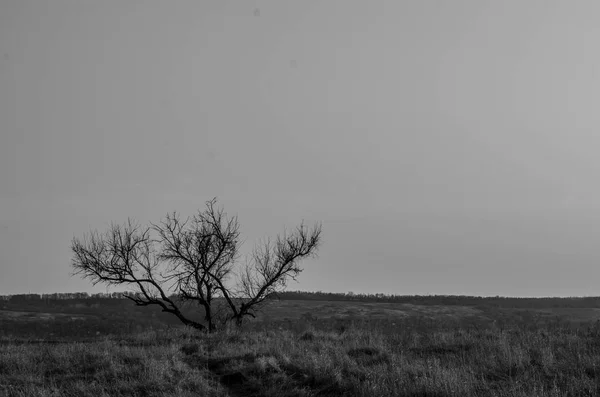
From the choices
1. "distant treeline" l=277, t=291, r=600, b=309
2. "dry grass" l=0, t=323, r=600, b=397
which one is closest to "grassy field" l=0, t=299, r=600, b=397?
"dry grass" l=0, t=323, r=600, b=397

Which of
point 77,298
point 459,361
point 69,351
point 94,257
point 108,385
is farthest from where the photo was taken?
point 77,298

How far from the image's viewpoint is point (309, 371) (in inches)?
424

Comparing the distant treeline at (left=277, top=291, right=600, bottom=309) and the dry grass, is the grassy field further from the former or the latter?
the distant treeline at (left=277, top=291, right=600, bottom=309)

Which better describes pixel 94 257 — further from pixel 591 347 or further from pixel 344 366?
pixel 591 347

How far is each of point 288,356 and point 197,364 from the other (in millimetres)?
2222

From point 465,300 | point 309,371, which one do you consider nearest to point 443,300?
point 465,300

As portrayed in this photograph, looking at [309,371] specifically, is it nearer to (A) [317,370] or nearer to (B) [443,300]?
(A) [317,370]

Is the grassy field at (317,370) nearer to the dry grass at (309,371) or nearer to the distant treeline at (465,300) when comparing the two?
the dry grass at (309,371)

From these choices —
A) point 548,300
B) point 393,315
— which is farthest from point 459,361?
point 548,300

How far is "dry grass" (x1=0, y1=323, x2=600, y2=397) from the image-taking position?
880cm

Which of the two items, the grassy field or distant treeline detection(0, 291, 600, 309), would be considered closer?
the grassy field

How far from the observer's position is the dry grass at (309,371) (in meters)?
8.80

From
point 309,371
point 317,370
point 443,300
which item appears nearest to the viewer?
point 317,370

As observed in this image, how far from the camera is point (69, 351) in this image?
13.8 m
